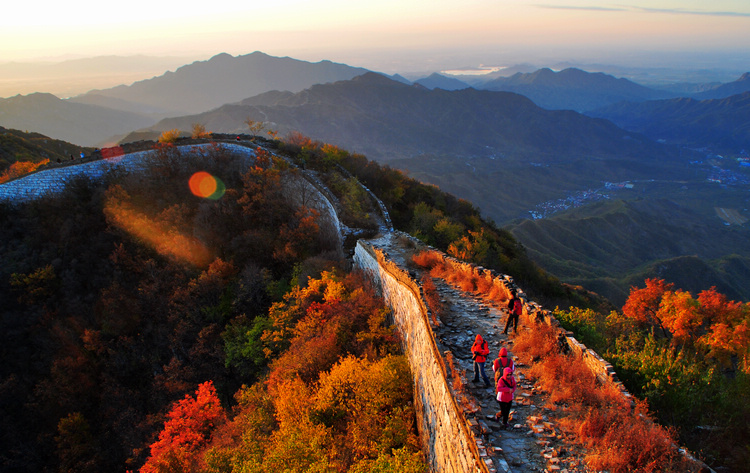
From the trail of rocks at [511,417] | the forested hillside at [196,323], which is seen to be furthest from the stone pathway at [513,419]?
the forested hillside at [196,323]

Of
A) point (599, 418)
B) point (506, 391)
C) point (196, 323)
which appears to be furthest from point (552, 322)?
point (196, 323)

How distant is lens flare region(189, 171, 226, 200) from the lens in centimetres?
3091

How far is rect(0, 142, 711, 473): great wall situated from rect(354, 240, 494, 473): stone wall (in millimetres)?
17

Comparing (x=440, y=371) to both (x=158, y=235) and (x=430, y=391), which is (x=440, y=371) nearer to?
(x=430, y=391)

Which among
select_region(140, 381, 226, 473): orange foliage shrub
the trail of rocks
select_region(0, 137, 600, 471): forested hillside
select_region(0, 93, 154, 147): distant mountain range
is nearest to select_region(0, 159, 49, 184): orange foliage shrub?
select_region(0, 137, 600, 471): forested hillside

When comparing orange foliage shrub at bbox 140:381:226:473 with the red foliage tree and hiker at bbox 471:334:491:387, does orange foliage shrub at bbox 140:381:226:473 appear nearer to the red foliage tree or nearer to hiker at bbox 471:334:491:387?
hiker at bbox 471:334:491:387

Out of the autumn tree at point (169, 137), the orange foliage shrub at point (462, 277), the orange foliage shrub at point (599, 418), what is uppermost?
the autumn tree at point (169, 137)

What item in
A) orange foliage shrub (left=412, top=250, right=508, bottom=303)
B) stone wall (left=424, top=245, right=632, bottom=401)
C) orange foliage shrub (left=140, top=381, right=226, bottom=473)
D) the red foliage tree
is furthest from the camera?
the red foliage tree

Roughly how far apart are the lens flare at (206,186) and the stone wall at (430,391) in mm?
21560

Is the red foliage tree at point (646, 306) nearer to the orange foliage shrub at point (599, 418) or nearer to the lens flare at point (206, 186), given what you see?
the orange foliage shrub at point (599, 418)

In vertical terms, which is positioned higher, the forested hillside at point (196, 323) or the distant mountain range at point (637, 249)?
the forested hillside at point (196, 323)

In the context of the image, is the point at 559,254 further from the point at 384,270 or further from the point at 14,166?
the point at 14,166

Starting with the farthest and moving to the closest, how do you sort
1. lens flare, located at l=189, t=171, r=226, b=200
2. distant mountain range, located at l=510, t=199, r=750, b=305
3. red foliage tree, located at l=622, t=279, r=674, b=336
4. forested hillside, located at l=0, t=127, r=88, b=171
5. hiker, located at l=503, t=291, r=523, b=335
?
distant mountain range, located at l=510, t=199, r=750, b=305
forested hillside, located at l=0, t=127, r=88, b=171
lens flare, located at l=189, t=171, r=226, b=200
red foliage tree, located at l=622, t=279, r=674, b=336
hiker, located at l=503, t=291, r=523, b=335

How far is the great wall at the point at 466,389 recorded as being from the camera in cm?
659
